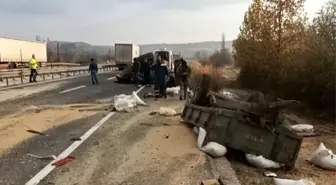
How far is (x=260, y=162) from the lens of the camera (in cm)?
782

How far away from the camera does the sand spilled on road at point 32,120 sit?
26.0 ft

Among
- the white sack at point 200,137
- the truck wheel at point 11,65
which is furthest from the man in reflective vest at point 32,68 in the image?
the white sack at point 200,137

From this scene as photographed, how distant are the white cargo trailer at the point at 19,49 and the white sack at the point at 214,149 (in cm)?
3885

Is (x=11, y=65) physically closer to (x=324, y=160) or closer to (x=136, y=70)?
(x=136, y=70)

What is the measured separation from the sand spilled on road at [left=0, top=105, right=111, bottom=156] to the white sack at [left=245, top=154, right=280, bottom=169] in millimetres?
4689

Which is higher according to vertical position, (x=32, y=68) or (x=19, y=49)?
(x=19, y=49)

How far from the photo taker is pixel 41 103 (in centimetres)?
1373

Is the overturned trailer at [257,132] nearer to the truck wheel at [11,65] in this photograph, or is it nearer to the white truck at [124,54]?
the truck wheel at [11,65]

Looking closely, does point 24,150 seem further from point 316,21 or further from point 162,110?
point 316,21

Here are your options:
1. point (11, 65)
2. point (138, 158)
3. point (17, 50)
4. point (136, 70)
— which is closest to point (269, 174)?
point (138, 158)

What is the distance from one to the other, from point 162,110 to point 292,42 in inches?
611

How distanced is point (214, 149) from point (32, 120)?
16.7 feet

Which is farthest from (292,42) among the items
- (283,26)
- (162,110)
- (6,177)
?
(6,177)

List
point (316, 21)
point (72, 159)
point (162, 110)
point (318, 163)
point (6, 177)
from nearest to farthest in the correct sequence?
point (6, 177), point (72, 159), point (318, 163), point (162, 110), point (316, 21)
